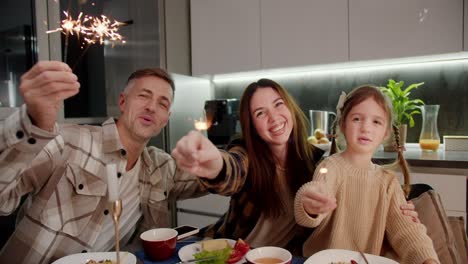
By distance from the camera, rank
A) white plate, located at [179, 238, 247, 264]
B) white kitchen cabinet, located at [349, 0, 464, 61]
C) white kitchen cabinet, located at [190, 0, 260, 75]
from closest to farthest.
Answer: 1. white plate, located at [179, 238, 247, 264]
2. white kitchen cabinet, located at [349, 0, 464, 61]
3. white kitchen cabinet, located at [190, 0, 260, 75]

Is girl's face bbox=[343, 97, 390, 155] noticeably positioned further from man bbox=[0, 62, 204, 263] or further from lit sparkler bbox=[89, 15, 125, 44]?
lit sparkler bbox=[89, 15, 125, 44]

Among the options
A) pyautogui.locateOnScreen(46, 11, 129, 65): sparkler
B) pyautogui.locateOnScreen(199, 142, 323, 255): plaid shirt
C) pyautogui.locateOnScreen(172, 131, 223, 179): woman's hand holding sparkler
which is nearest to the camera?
pyautogui.locateOnScreen(172, 131, 223, 179): woman's hand holding sparkler

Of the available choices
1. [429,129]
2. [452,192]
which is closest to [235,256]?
[452,192]

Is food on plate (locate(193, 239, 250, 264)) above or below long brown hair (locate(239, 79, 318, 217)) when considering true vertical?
below

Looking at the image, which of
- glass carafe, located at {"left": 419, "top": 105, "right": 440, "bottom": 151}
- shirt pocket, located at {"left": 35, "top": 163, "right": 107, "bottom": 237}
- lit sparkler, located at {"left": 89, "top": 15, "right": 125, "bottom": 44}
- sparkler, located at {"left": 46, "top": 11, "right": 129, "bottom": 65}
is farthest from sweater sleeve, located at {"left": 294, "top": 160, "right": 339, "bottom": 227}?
lit sparkler, located at {"left": 89, "top": 15, "right": 125, "bottom": 44}

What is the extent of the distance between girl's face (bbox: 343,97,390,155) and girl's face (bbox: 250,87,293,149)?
0.72ft

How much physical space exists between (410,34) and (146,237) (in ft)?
6.77

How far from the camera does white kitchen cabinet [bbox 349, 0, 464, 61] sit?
6.86 ft

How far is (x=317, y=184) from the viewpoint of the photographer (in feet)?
3.15

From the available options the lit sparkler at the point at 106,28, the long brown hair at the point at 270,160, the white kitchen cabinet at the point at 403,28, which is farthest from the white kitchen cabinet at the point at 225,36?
the long brown hair at the point at 270,160

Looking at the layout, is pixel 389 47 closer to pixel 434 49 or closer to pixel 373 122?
pixel 434 49

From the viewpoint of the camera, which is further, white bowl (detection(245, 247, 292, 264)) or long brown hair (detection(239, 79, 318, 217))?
long brown hair (detection(239, 79, 318, 217))

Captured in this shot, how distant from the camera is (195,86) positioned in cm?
316

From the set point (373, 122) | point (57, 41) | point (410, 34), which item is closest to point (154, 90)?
point (373, 122)
